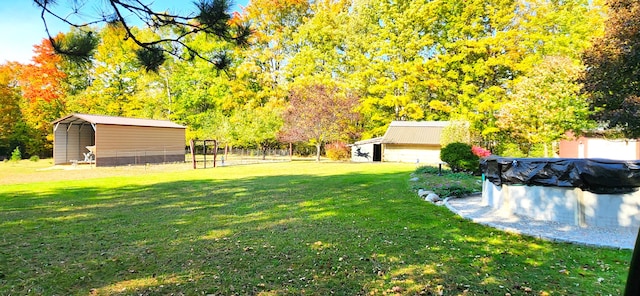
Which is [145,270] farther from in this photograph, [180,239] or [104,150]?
[104,150]

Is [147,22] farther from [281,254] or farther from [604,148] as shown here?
[604,148]

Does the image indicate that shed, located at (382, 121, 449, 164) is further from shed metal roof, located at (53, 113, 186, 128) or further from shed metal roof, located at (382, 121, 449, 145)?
shed metal roof, located at (53, 113, 186, 128)

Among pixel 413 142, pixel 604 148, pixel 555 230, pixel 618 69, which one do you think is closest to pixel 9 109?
pixel 413 142

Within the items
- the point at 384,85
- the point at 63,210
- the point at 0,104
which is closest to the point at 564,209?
the point at 63,210

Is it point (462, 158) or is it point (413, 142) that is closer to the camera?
point (462, 158)

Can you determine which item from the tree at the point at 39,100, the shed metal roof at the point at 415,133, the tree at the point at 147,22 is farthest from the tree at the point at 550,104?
the tree at the point at 39,100

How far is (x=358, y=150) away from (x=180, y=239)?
23.8 meters

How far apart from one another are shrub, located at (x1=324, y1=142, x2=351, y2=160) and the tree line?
725 millimetres

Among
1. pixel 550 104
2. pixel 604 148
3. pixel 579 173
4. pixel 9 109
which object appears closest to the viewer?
pixel 579 173

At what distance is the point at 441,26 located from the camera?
29594 millimetres

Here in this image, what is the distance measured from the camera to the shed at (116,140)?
21.1 meters

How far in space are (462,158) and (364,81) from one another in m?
18.2

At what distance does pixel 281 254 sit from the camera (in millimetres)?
4406

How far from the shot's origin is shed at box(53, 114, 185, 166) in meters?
21.1
